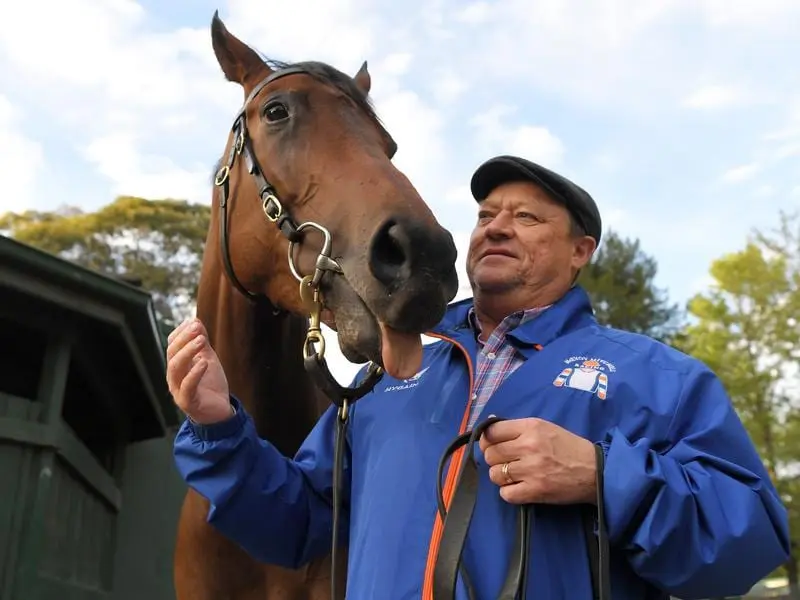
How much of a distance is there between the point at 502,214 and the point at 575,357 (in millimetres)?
639

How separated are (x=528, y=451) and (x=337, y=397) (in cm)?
62

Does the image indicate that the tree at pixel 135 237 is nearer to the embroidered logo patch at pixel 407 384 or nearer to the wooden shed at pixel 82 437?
the wooden shed at pixel 82 437

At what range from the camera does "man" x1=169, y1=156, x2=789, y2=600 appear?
1651mm

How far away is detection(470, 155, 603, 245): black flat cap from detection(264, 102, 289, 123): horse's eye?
2.21 ft

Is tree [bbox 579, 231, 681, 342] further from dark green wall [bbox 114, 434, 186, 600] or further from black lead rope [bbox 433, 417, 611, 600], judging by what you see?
black lead rope [bbox 433, 417, 611, 600]

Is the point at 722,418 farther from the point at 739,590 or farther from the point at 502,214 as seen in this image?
the point at 502,214

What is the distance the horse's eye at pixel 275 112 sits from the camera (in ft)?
8.07

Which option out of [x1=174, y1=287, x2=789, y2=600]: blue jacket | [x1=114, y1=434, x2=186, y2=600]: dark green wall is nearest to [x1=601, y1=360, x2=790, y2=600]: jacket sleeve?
[x1=174, y1=287, x2=789, y2=600]: blue jacket

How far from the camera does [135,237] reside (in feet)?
99.0

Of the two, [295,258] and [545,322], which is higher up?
[295,258]

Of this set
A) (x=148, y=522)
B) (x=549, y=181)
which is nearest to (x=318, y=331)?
(x=549, y=181)

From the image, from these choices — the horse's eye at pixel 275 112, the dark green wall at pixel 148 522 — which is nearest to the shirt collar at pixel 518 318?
the horse's eye at pixel 275 112

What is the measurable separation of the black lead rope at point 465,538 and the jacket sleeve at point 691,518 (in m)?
0.06

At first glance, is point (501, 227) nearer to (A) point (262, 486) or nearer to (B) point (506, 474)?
(B) point (506, 474)
